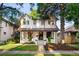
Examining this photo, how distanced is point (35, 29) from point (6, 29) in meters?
0.47

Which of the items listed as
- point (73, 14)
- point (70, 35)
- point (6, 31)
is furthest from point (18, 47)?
point (73, 14)

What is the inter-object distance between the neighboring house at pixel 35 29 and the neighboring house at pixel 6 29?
149mm

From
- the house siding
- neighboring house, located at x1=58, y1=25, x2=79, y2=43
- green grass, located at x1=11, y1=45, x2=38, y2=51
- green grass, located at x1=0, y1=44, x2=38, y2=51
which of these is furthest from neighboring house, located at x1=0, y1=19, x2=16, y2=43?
neighboring house, located at x1=58, y1=25, x2=79, y2=43

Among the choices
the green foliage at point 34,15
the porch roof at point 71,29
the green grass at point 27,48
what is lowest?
the green grass at point 27,48

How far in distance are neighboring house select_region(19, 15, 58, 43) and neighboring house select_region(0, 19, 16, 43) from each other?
149 millimetres

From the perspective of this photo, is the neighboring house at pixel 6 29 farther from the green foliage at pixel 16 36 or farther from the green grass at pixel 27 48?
the green grass at pixel 27 48

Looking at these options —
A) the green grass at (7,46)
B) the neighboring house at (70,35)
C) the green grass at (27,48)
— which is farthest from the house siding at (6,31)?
the neighboring house at (70,35)

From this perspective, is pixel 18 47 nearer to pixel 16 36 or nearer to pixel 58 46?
pixel 16 36

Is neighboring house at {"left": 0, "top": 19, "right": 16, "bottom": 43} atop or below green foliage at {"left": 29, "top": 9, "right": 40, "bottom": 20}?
below

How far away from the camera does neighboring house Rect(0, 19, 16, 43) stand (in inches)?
236

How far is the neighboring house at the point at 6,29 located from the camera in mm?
6000

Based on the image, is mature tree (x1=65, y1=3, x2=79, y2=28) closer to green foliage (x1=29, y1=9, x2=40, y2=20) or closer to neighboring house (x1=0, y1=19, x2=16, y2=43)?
green foliage (x1=29, y1=9, x2=40, y2=20)

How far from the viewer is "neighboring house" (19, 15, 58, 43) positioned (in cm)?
601

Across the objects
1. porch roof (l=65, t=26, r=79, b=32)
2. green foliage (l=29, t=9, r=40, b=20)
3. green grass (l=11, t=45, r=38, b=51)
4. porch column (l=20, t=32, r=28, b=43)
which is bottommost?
green grass (l=11, t=45, r=38, b=51)
